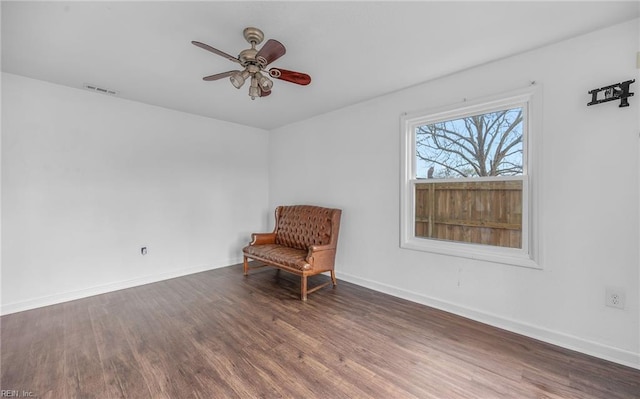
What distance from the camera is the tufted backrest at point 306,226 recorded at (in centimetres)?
354

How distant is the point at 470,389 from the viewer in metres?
→ 1.66

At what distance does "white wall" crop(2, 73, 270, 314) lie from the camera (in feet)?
9.07

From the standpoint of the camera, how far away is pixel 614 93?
75.7 inches

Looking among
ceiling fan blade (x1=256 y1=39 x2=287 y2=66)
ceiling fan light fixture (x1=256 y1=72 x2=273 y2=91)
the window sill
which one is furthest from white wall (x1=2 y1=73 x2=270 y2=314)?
the window sill

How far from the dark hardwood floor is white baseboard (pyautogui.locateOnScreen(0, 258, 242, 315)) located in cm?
14

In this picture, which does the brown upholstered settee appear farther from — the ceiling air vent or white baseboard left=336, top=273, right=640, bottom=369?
the ceiling air vent

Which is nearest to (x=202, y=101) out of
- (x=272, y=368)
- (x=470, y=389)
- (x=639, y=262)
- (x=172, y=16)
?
(x=172, y=16)

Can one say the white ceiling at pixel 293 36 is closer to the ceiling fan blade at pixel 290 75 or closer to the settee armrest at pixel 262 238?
the ceiling fan blade at pixel 290 75

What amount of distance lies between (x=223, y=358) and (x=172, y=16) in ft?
8.26

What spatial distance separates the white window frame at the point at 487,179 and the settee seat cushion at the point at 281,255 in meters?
1.25

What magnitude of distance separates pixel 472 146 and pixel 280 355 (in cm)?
269

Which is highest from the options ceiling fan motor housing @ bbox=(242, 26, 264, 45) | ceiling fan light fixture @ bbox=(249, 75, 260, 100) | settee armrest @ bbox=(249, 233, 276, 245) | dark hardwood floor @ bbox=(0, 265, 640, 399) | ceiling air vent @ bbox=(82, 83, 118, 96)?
ceiling air vent @ bbox=(82, 83, 118, 96)

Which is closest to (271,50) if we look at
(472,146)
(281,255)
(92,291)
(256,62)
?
(256,62)

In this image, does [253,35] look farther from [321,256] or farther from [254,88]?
[321,256]
